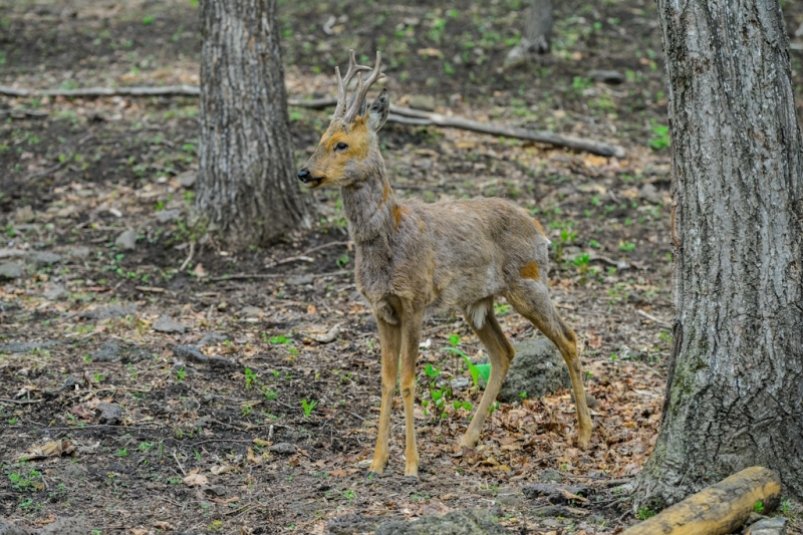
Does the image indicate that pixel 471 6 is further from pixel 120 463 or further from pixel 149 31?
pixel 120 463

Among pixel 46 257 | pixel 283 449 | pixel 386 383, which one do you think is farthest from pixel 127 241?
pixel 386 383

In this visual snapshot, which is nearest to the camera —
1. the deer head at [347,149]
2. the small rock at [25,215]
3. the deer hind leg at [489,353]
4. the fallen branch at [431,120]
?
the deer head at [347,149]

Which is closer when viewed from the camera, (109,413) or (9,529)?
(9,529)

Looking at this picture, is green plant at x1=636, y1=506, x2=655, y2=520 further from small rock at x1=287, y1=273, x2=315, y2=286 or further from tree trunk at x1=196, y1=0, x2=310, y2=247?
tree trunk at x1=196, y1=0, x2=310, y2=247

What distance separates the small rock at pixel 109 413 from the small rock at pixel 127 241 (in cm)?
357

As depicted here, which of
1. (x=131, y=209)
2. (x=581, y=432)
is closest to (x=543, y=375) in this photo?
(x=581, y=432)

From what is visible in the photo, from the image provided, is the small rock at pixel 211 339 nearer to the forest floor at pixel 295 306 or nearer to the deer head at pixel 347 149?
the forest floor at pixel 295 306

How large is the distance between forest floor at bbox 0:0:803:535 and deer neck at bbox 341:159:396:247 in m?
1.52

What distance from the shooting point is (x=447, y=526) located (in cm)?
525

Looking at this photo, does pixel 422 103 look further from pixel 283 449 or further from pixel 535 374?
pixel 283 449

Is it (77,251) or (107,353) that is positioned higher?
(77,251)

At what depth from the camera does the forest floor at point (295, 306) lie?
6508 millimetres

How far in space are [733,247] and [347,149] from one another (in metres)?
2.57

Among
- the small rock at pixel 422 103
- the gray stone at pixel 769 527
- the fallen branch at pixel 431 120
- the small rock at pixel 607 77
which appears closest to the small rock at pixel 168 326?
the gray stone at pixel 769 527
